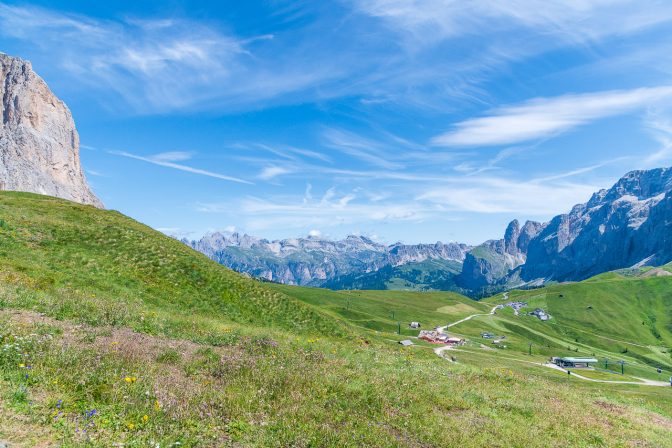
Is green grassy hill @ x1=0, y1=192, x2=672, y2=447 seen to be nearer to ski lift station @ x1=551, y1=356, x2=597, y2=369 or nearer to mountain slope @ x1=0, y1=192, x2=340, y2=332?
mountain slope @ x1=0, y1=192, x2=340, y2=332

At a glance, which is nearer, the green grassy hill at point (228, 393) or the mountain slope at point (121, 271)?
the green grassy hill at point (228, 393)

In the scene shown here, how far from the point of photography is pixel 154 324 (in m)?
21.1

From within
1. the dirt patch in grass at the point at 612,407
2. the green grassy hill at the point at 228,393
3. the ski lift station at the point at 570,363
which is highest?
the green grassy hill at the point at 228,393

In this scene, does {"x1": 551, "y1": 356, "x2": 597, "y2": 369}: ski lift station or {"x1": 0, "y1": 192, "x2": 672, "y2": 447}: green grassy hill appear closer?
{"x1": 0, "y1": 192, "x2": 672, "y2": 447}: green grassy hill

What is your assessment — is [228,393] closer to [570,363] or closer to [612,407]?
[612,407]

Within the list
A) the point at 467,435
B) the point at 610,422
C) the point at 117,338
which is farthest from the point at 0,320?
the point at 610,422

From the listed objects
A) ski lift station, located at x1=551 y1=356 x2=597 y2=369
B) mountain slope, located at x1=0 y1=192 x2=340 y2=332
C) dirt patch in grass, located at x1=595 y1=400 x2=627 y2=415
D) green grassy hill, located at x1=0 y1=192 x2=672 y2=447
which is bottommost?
ski lift station, located at x1=551 y1=356 x2=597 y2=369

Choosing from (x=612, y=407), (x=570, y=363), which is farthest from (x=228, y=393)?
(x=570, y=363)

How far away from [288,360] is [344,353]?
6.22m

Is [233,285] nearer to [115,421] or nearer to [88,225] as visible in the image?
[88,225]

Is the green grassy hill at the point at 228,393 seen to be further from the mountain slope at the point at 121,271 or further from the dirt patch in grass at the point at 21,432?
the mountain slope at the point at 121,271

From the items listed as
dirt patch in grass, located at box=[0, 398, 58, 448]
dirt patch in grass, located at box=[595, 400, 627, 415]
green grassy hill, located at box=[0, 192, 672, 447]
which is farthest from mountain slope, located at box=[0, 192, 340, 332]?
dirt patch in grass, located at box=[595, 400, 627, 415]

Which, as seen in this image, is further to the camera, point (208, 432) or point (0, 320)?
point (0, 320)

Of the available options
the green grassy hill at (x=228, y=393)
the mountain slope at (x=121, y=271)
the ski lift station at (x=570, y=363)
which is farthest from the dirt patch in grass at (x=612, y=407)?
the ski lift station at (x=570, y=363)
